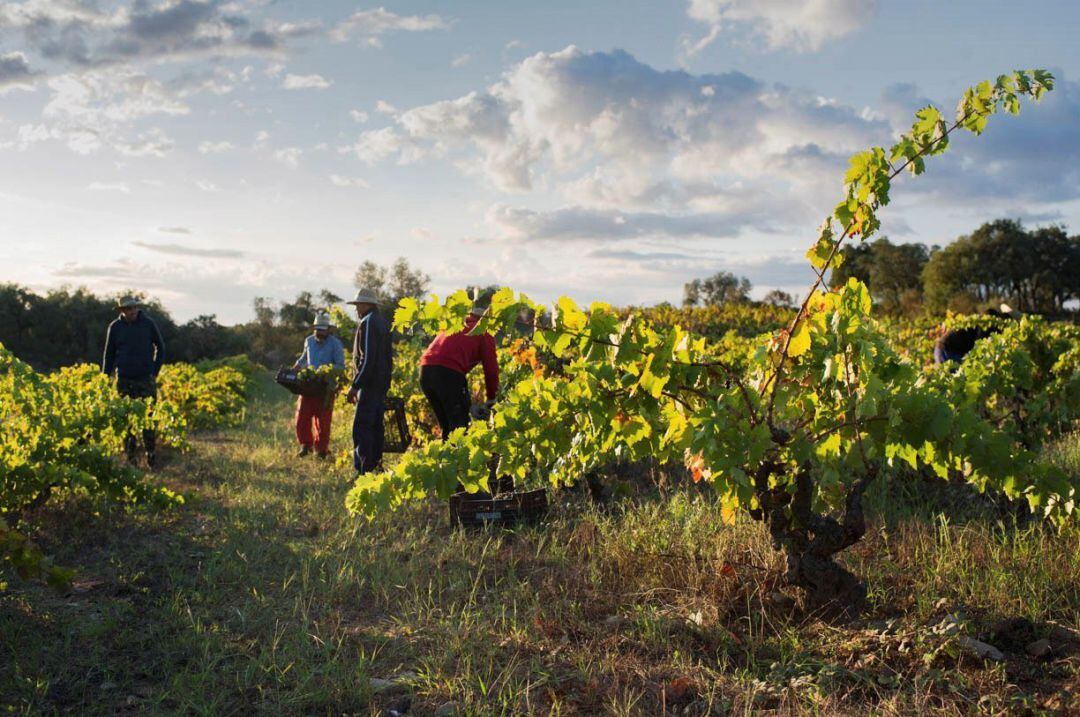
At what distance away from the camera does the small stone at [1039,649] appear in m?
3.65

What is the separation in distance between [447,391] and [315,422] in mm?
3058

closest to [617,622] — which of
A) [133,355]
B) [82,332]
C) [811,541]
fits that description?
[811,541]

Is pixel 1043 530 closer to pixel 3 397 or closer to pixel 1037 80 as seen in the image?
Answer: pixel 1037 80

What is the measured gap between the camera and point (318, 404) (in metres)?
9.37

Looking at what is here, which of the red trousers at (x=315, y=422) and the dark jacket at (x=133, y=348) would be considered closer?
the dark jacket at (x=133, y=348)

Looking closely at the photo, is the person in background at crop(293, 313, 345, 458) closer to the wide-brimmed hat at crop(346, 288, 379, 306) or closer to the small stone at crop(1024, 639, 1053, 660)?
the wide-brimmed hat at crop(346, 288, 379, 306)

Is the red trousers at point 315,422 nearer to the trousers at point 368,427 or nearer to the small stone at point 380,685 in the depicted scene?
the trousers at point 368,427

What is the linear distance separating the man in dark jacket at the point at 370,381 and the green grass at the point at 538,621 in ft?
5.81

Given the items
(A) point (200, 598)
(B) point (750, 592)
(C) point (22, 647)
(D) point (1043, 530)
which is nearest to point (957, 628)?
(B) point (750, 592)

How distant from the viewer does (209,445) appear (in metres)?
11.0

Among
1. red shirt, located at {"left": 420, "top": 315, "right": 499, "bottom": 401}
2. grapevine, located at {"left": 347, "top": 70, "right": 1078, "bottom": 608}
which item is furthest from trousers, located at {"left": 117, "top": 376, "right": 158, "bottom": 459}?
grapevine, located at {"left": 347, "top": 70, "right": 1078, "bottom": 608}

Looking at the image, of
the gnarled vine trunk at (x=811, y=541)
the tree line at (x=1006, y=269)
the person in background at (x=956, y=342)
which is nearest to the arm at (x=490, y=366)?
the gnarled vine trunk at (x=811, y=541)

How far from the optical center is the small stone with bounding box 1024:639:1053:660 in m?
3.65

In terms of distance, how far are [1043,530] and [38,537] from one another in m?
6.47
